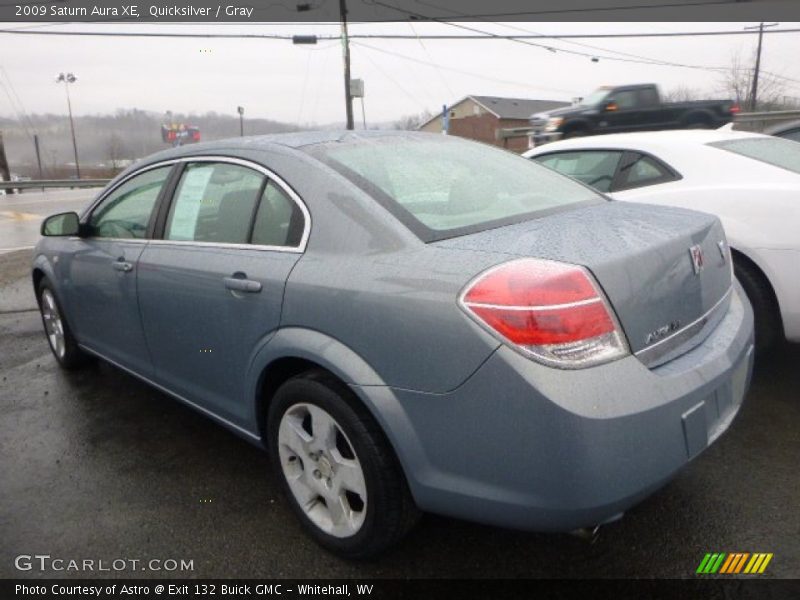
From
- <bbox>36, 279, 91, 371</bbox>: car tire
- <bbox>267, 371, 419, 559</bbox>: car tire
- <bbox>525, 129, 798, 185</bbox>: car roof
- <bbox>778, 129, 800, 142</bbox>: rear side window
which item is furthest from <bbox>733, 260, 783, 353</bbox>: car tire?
<bbox>36, 279, 91, 371</bbox>: car tire

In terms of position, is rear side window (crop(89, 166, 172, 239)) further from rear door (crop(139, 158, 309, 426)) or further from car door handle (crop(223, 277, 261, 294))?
car door handle (crop(223, 277, 261, 294))

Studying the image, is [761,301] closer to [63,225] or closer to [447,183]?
[447,183]

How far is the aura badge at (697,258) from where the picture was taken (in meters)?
2.10

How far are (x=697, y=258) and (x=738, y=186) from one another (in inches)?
67.6

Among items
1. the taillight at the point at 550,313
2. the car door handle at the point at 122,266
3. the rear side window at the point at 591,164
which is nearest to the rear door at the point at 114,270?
the car door handle at the point at 122,266

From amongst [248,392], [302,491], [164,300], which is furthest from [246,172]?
[302,491]

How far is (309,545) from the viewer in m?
2.34

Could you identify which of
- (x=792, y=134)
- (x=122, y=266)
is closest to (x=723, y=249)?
(x=122, y=266)

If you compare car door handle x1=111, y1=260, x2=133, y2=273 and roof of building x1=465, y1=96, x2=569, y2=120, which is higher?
roof of building x1=465, y1=96, x2=569, y2=120

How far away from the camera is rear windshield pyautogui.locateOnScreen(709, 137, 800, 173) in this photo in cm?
377

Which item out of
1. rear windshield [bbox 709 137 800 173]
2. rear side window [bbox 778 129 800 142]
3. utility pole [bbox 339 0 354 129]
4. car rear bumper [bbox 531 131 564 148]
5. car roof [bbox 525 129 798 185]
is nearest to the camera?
car roof [bbox 525 129 798 185]

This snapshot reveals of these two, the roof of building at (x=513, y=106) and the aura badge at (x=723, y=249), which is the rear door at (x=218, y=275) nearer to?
the aura badge at (x=723, y=249)

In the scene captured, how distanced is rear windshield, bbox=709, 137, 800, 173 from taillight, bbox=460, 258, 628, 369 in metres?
2.66

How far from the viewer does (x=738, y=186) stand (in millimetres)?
3488
